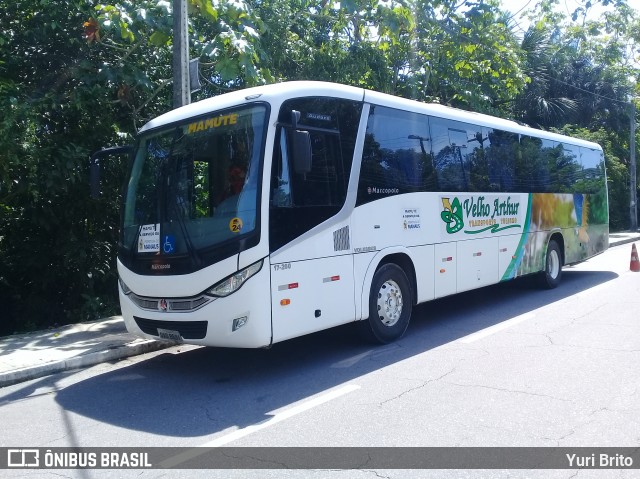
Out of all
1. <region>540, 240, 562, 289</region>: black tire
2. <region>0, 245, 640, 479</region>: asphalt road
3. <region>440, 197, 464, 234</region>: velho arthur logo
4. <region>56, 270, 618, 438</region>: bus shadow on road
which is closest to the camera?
<region>0, 245, 640, 479</region>: asphalt road

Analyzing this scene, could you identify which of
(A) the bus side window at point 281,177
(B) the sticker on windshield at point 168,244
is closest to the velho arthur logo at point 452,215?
(A) the bus side window at point 281,177

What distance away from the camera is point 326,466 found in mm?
4680

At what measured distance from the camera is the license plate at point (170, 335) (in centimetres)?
720

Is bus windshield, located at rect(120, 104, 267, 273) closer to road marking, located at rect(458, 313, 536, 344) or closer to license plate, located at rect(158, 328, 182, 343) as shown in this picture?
license plate, located at rect(158, 328, 182, 343)

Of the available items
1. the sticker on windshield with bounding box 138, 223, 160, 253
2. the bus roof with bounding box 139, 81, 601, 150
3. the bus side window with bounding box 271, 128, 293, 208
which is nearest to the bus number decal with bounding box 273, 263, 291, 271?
the bus side window with bounding box 271, 128, 293, 208

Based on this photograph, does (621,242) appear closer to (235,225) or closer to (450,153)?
(450,153)

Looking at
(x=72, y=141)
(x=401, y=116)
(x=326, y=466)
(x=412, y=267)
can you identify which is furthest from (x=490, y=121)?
(x=326, y=466)

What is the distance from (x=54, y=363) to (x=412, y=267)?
4904 mm

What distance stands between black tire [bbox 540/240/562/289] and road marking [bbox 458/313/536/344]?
2.96 metres

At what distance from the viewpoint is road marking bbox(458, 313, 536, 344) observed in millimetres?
8768

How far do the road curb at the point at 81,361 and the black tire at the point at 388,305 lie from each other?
3038 mm

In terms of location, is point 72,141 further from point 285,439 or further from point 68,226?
point 285,439

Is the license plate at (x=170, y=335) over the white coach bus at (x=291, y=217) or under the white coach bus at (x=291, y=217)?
under

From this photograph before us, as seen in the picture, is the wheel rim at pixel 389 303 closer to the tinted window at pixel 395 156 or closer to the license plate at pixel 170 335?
the tinted window at pixel 395 156
